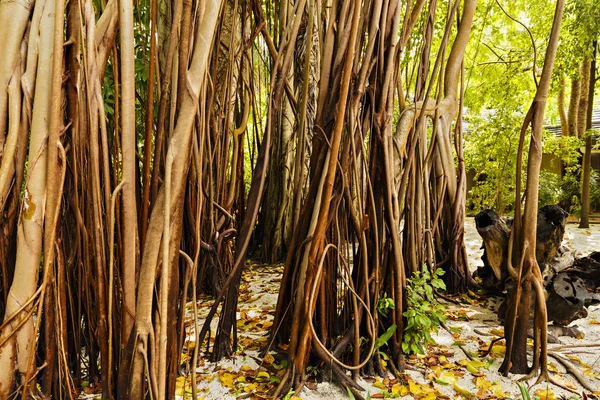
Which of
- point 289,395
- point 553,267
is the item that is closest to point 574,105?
point 553,267

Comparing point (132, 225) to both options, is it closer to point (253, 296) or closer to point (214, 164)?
point (214, 164)

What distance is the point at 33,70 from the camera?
105 cm

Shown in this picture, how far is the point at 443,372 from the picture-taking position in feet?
5.25

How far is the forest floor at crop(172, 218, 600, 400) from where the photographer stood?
4.79 feet

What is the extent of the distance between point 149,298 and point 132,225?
20 cm

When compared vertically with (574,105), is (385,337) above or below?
below

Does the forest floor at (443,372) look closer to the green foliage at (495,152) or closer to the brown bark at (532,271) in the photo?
the brown bark at (532,271)

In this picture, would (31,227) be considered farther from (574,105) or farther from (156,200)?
(574,105)

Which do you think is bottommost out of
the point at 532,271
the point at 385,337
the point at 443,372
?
the point at 443,372

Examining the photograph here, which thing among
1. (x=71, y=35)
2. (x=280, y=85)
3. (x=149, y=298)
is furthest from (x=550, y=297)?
(x=71, y=35)

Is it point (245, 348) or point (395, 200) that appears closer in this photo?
point (395, 200)

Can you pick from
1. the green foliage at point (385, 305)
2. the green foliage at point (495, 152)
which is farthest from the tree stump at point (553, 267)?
the green foliage at point (495, 152)

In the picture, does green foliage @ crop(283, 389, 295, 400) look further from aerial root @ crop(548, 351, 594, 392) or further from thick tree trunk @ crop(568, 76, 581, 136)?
thick tree trunk @ crop(568, 76, 581, 136)

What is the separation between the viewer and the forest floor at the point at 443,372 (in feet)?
4.79
